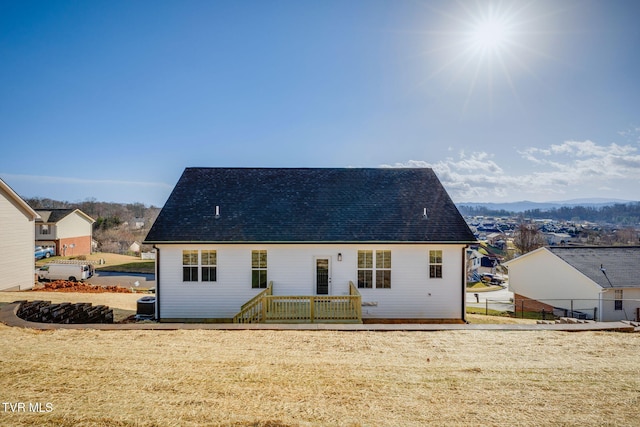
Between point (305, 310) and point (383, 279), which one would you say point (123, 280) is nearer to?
point (305, 310)

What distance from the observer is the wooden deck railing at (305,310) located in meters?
11.4

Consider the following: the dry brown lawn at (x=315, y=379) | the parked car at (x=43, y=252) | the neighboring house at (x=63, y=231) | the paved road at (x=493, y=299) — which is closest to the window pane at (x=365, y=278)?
the dry brown lawn at (x=315, y=379)

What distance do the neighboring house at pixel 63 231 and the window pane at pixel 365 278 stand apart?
4625cm

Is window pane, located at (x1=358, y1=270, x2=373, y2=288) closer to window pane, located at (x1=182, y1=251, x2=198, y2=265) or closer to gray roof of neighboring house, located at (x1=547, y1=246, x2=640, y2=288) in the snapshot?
window pane, located at (x1=182, y1=251, x2=198, y2=265)

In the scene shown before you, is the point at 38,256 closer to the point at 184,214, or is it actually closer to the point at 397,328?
the point at 184,214

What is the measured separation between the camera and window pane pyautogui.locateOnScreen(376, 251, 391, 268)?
533 inches

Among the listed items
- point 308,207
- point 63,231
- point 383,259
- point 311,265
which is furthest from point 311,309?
point 63,231

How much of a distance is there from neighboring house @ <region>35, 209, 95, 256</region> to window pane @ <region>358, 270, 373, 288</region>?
46.2 m

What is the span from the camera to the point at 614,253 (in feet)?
83.4

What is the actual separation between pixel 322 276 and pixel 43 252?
4472cm

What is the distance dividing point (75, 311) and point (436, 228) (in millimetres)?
13406

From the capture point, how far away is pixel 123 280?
30.8 m
